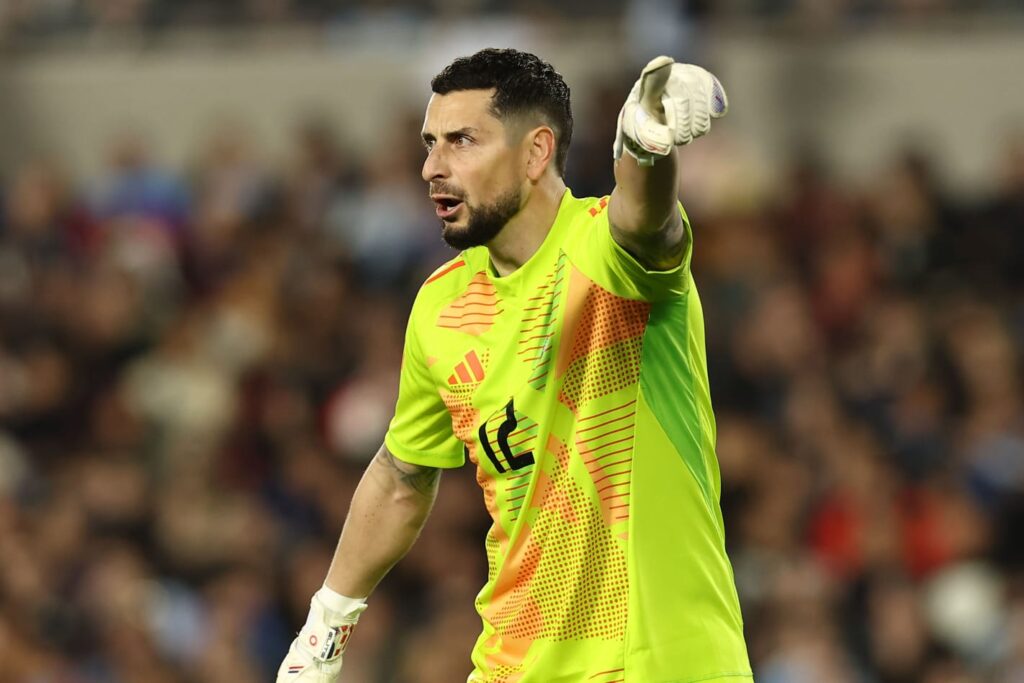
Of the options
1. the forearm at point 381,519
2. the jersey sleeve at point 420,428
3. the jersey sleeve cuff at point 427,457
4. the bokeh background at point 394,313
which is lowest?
the bokeh background at point 394,313

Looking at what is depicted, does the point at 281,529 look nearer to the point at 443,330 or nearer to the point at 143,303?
the point at 143,303

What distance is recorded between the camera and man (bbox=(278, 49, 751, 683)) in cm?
448

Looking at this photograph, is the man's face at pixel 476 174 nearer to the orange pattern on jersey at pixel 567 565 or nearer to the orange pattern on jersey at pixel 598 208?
the orange pattern on jersey at pixel 598 208

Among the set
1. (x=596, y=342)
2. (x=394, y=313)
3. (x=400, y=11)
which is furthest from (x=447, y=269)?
(x=400, y=11)

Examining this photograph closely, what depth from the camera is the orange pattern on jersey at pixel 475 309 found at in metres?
4.71

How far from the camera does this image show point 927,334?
380 inches

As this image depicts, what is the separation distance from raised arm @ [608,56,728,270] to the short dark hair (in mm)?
500

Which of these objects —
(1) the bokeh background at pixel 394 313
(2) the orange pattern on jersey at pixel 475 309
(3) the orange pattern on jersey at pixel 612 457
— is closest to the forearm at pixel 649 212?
(3) the orange pattern on jersey at pixel 612 457

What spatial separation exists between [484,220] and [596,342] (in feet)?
1.32

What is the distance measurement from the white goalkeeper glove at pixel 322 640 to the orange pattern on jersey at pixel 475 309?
2.85ft

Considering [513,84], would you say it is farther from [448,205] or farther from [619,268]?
[619,268]

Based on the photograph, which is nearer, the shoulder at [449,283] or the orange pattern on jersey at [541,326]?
the orange pattern on jersey at [541,326]

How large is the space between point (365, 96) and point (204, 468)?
4184mm

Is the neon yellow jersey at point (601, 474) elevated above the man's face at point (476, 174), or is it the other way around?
the man's face at point (476, 174)
